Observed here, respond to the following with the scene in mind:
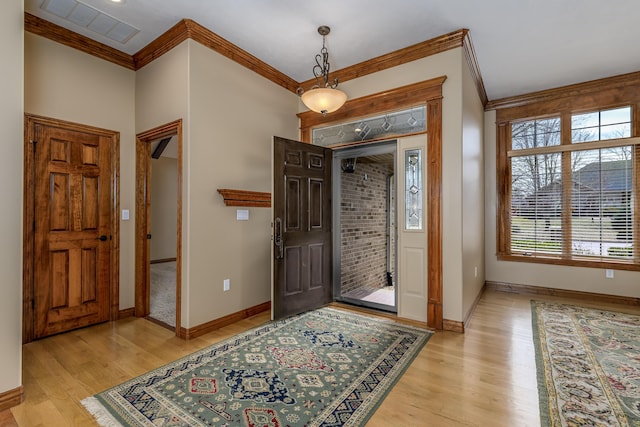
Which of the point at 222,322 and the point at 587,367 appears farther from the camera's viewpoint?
the point at 222,322

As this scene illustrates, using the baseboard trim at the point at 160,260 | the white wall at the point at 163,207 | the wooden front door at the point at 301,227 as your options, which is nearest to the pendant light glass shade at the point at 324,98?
the wooden front door at the point at 301,227

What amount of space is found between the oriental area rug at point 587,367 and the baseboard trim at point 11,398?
3190 mm

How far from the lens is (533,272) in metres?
4.67

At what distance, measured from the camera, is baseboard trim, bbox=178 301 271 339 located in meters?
2.98

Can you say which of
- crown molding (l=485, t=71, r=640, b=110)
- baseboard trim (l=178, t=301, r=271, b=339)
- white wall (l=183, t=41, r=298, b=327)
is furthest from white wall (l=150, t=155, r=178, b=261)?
crown molding (l=485, t=71, r=640, b=110)

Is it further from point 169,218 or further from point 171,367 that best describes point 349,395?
point 169,218

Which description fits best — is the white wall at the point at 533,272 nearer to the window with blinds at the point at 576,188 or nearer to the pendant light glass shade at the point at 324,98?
the window with blinds at the point at 576,188

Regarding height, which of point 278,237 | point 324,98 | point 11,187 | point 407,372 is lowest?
point 407,372

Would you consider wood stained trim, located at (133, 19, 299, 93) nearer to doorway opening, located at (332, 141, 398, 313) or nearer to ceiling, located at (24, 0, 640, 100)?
ceiling, located at (24, 0, 640, 100)

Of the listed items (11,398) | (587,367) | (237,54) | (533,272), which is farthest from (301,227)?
(533,272)

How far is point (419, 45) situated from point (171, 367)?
152 inches

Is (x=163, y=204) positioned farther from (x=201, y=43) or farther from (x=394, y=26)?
(x=394, y=26)

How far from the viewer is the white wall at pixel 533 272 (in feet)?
13.5

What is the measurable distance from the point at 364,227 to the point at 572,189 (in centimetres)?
303
